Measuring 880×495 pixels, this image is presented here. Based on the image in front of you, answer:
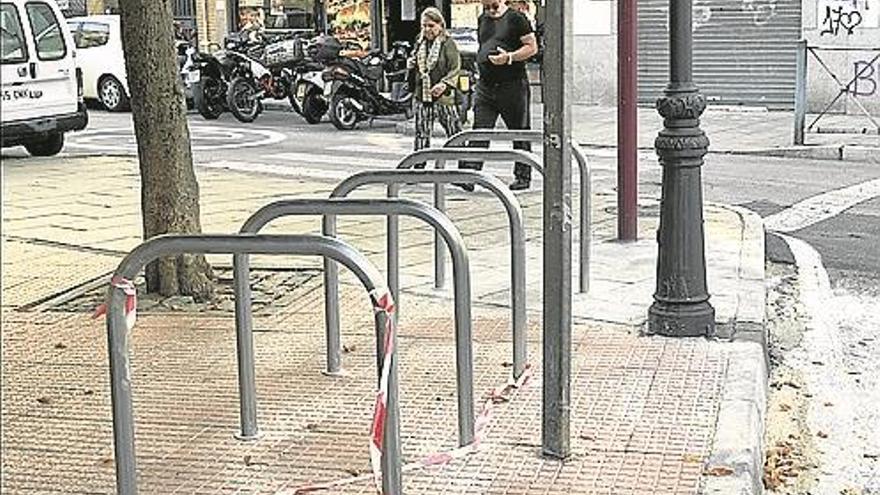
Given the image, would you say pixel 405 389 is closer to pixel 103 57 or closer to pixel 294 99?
pixel 294 99

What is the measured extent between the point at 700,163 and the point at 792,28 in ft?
46.1

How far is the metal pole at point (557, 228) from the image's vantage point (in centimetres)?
401

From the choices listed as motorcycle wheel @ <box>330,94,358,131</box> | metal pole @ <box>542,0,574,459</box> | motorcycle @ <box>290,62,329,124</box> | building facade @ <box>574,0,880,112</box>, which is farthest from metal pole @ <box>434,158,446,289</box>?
motorcycle @ <box>290,62,329,124</box>

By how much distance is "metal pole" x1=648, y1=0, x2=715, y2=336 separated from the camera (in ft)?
18.4

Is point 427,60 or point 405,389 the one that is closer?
point 405,389

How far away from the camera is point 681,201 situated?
5688mm

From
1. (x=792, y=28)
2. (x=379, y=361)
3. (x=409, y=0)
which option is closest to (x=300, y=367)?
(x=379, y=361)

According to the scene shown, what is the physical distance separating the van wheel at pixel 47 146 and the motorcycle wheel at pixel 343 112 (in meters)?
3.95

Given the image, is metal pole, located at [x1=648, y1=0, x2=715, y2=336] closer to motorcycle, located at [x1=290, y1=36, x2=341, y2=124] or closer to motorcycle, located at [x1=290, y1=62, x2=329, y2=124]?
motorcycle, located at [x1=290, y1=36, x2=341, y2=124]

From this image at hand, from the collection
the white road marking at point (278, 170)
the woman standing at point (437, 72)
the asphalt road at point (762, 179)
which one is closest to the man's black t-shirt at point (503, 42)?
the woman standing at point (437, 72)

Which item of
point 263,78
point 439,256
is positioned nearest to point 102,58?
point 263,78

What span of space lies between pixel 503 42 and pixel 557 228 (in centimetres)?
679

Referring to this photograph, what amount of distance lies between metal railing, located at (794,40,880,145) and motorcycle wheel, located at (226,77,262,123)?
827cm

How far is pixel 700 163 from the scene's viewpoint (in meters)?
5.68
